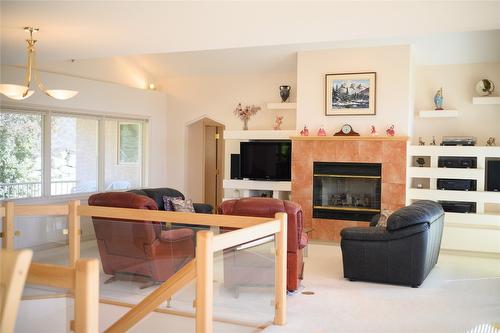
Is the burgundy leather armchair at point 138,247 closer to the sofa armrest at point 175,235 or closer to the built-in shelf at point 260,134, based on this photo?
the sofa armrest at point 175,235

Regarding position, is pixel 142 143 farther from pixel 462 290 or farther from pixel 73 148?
pixel 462 290

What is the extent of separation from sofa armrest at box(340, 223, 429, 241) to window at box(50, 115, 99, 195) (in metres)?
4.94

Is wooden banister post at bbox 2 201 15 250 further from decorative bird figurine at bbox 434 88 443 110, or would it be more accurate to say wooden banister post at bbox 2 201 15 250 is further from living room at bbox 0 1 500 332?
decorative bird figurine at bbox 434 88 443 110

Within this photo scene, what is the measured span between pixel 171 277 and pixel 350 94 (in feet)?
20.4

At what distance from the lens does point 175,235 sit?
4684 mm

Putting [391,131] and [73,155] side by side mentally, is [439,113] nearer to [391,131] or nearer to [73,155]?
[391,131]

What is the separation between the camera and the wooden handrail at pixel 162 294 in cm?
322

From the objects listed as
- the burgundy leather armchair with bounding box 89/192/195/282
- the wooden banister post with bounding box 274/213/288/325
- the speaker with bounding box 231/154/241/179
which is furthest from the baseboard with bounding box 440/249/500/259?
the burgundy leather armchair with bounding box 89/192/195/282

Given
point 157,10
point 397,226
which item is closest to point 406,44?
point 397,226

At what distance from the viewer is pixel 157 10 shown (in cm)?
454

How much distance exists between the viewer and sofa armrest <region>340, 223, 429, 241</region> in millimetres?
5879

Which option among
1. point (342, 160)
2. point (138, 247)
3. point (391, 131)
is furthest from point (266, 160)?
point (138, 247)

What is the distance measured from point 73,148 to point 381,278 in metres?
5.64

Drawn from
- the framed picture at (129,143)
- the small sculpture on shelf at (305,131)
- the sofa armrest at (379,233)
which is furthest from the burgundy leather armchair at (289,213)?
the framed picture at (129,143)
